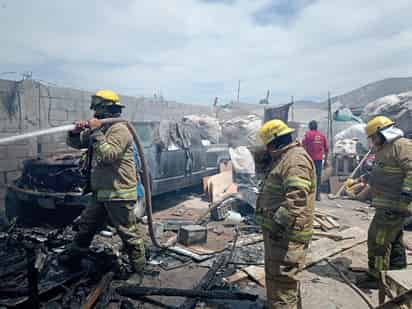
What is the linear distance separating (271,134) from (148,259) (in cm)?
255

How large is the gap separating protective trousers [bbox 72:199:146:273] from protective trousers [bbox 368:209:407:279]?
2.54 m

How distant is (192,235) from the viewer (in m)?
4.93

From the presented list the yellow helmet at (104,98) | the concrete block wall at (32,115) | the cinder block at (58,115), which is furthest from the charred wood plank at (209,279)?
the cinder block at (58,115)

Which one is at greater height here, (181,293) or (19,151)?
(19,151)

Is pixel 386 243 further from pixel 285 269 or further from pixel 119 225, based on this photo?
pixel 119 225

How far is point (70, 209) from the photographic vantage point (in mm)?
5086

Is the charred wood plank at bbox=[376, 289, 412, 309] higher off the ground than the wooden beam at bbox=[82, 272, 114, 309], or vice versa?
the charred wood plank at bbox=[376, 289, 412, 309]

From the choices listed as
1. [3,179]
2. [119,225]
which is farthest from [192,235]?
[3,179]

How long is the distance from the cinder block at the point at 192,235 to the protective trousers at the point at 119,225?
1.30m

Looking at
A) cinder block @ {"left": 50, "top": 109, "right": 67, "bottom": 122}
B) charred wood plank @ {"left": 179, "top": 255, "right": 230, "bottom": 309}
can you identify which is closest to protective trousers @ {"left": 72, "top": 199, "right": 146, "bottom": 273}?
charred wood plank @ {"left": 179, "top": 255, "right": 230, "bottom": 309}

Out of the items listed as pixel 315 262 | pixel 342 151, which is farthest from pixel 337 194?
pixel 315 262

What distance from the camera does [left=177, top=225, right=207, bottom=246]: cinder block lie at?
4902 millimetres

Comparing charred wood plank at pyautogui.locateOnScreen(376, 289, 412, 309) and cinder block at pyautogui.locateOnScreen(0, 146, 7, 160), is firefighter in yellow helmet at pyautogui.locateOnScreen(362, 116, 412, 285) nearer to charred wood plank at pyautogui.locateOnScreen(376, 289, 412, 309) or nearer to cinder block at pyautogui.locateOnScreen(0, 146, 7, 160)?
charred wood plank at pyautogui.locateOnScreen(376, 289, 412, 309)

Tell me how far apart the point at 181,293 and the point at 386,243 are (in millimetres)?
2212
